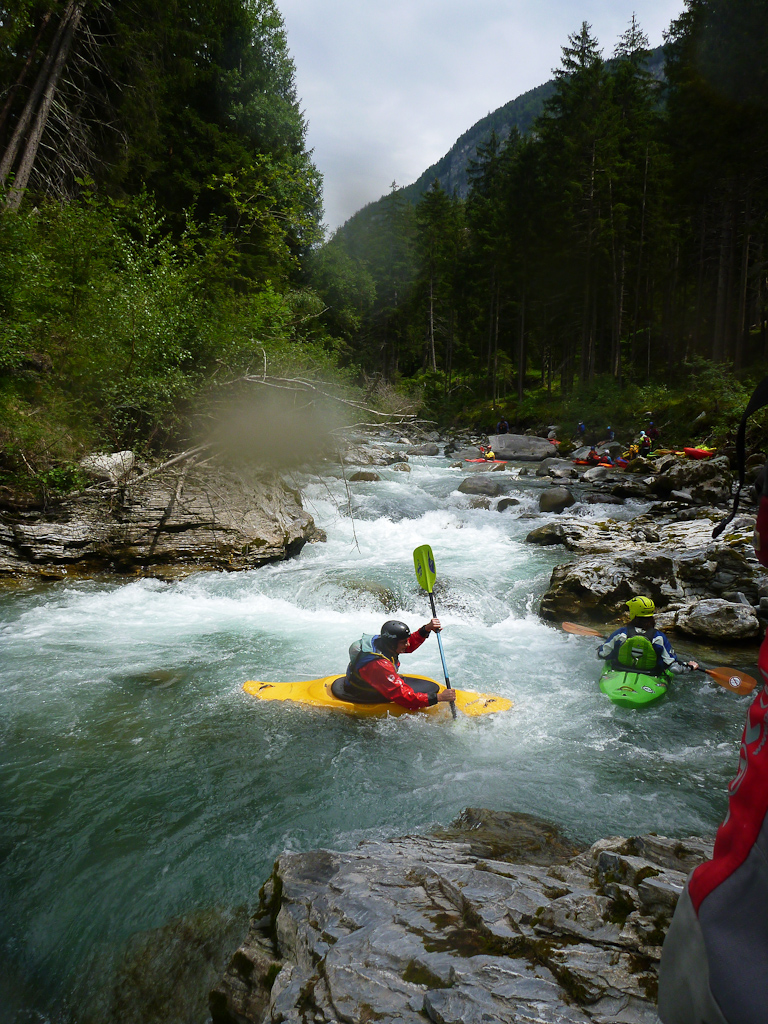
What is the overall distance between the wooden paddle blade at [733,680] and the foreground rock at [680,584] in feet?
3.54

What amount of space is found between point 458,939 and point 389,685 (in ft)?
9.08

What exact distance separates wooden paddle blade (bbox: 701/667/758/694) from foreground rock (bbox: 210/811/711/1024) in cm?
311

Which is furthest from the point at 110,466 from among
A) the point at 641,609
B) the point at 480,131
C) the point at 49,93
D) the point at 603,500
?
the point at 480,131

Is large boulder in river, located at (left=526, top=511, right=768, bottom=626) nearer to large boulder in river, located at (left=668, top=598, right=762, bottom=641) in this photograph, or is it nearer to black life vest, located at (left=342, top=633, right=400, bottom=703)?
large boulder in river, located at (left=668, top=598, right=762, bottom=641)

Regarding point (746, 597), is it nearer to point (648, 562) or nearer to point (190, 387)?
point (648, 562)

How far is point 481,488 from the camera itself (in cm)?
1347

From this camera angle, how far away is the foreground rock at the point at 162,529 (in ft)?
23.3

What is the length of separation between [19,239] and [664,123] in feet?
77.1

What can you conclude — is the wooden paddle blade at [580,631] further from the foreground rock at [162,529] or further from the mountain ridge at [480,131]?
the mountain ridge at [480,131]

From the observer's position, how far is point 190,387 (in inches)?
334

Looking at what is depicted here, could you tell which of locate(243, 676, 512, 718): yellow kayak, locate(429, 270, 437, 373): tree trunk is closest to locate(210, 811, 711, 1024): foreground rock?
locate(243, 676, 512, 718): yellow kayak

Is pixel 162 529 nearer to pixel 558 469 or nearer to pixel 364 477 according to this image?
pixel 364 477

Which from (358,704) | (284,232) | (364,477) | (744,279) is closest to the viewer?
(358,704)

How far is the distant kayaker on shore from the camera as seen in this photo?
452 centimetres
